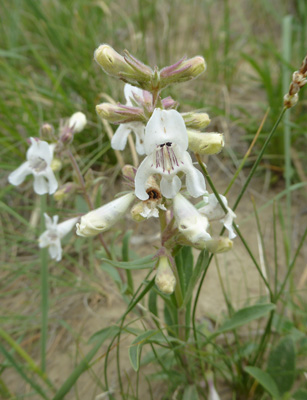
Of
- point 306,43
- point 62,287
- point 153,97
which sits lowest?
point 62,287

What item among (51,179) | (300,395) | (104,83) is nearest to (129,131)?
(51,179)

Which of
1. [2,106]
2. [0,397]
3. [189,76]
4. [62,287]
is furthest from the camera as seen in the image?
[2,106]

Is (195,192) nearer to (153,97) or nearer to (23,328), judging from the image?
(153,97)

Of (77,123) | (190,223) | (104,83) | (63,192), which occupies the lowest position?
(190,223)

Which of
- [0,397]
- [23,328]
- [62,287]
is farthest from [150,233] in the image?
[0,397]

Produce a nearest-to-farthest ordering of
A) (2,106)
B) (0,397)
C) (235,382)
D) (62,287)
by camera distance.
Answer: (235,382) → (0,397) → (62,287) → (2,106)

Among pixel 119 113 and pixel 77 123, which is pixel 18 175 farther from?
pixel 119 113
